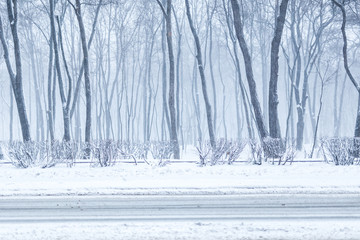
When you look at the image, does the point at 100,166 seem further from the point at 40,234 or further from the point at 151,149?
the point at 40,234

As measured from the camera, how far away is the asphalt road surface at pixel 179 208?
7.22 meters

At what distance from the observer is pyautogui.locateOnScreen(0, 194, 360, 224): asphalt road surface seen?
23.7 feet

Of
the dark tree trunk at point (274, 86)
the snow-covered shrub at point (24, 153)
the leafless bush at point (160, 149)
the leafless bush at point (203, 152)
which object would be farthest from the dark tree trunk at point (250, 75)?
the snow-covered shrub at point (24, 153)

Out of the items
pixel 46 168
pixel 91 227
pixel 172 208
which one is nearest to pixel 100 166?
pixel 46 168

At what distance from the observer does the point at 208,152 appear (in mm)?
13305

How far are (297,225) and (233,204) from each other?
1.73m

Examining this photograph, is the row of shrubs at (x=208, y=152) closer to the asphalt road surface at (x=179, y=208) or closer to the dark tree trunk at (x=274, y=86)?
the dark tree trunk at (x=274, y=86)

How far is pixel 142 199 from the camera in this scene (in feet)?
28.3

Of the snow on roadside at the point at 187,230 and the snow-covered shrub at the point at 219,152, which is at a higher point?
the snow-covered shrub at the point at 219,152

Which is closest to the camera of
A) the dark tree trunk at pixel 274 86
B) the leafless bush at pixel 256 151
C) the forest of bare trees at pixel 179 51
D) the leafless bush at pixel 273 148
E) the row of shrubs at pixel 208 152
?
the leafless bush at pixel 273 148

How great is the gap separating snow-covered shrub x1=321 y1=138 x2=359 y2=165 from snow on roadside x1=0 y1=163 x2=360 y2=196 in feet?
1.43

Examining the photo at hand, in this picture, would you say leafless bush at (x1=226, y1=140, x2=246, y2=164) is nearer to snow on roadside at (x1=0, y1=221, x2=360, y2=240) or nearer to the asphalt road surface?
the asphalt road surface

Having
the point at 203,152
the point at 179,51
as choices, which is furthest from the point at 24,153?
the point at 179,51

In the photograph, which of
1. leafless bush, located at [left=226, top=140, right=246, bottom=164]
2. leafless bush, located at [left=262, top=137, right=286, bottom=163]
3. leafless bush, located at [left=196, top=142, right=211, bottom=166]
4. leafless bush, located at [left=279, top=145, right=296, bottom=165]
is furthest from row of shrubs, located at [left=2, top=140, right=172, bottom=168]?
leafless bush, located at [left=279, top=145, right=296, bottom=165]
